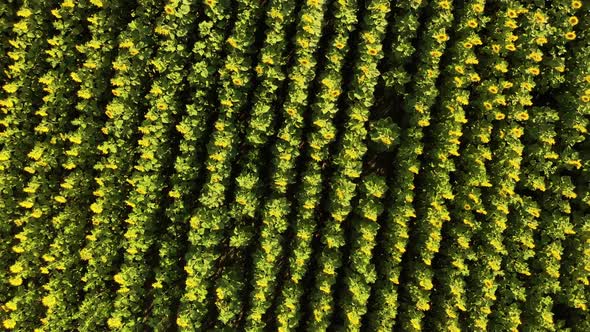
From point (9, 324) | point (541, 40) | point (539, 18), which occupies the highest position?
point (539, 18)

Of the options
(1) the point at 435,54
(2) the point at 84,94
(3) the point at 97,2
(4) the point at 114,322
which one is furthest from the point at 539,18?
(4) the point at 114,322

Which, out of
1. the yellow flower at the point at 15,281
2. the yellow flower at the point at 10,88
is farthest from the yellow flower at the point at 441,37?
the yellow flower at the point at 15,281

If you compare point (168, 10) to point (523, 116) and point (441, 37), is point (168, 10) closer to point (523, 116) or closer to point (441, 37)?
point (441, 37)

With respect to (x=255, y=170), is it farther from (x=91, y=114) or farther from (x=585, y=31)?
(x=585, y=31)

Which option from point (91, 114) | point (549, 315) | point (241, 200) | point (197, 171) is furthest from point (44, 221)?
point (549, 315)

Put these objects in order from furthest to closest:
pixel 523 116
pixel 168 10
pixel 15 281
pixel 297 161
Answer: pixel 297 161, pixel 15 281, pixel 523 116, pixel 168 10

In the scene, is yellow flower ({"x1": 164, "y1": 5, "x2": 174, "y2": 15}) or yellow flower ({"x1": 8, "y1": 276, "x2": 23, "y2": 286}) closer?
yellow flower ({"x1": 164, "y1": 5, "x2": 174, "y2": 15})

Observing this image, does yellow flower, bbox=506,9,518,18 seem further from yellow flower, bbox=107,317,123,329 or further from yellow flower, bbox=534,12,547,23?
yellow flower, bbox=107,317,123,329

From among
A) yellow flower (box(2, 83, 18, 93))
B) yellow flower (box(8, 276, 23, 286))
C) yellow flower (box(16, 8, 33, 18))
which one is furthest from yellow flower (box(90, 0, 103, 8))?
yellow flower (box(8, 276, 23, 286))

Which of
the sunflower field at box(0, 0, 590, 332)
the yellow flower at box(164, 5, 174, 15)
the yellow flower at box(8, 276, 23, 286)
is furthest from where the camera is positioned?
the yellow flower at box(8, 276, 23, 286)
